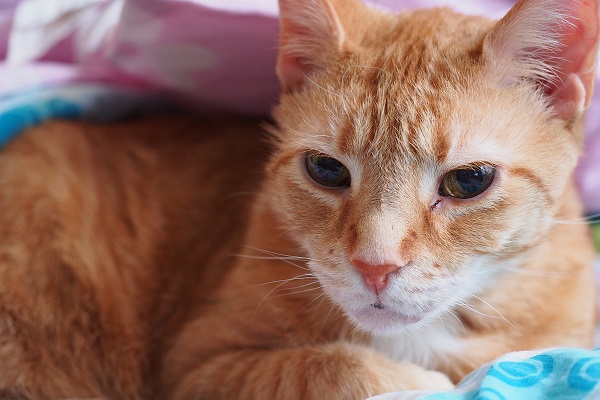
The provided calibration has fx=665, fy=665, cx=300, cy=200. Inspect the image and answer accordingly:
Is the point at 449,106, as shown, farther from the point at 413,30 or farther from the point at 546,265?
the point at 546,265

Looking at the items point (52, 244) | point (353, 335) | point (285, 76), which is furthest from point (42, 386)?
point (285, 76)

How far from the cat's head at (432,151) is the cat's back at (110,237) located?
562mm

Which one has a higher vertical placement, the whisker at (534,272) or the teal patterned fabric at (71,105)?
the whisker at (534,272)

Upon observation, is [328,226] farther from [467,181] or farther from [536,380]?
[536,380]

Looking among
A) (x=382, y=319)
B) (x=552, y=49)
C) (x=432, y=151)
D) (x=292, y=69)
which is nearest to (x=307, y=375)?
(x=382, y=319)

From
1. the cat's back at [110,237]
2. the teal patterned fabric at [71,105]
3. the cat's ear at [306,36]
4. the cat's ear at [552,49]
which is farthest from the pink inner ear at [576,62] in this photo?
the teal patterned fabric at [71,105]

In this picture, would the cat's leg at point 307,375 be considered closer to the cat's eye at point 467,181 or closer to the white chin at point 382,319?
the white chin at point 382,319

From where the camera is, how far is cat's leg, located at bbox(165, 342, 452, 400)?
1.31m

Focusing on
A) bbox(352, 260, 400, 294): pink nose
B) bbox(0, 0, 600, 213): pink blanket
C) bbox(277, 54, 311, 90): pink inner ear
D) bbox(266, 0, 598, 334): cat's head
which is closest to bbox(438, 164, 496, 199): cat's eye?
bbox(266, 0, 598, 334): cat's head

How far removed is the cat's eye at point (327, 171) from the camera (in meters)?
1.34

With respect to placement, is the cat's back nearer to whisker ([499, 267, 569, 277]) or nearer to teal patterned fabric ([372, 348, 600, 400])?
whisker ([499, 267, 569, 277])

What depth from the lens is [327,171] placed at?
1361 millimetres

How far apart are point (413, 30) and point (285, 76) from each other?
0.30 meters

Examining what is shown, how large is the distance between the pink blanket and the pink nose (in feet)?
2.68
